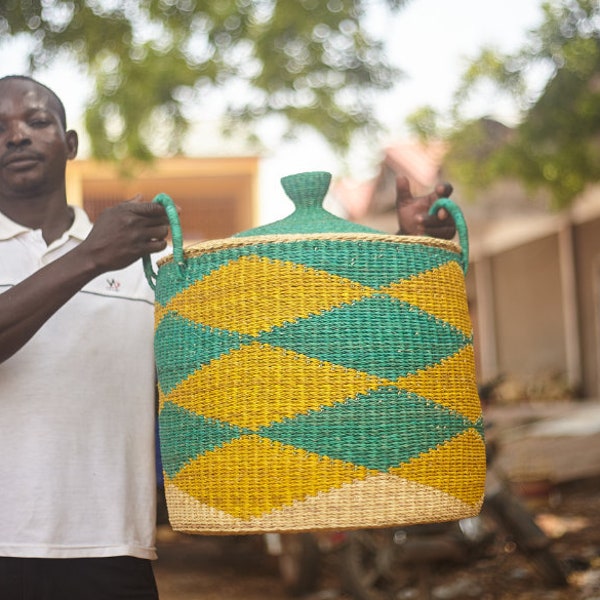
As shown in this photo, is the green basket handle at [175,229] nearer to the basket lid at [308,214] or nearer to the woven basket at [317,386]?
the woven basket at [317,386]

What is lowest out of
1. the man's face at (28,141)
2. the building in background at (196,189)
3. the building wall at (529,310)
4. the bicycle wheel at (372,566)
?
the building wall at (529,310)

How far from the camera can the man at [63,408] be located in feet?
7.68

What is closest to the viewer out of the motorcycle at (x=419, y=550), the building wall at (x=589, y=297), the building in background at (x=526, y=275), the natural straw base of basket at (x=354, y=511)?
the natural straw base of basket at (x=354, y=511)

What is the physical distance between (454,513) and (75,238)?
1.10 meters

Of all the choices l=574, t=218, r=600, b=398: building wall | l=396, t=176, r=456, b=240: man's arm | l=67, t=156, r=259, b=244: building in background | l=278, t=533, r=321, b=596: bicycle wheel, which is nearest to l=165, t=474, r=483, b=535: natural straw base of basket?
l=396, t=176, r=456, b=240: man's arm

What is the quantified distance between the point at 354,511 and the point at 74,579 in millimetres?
774

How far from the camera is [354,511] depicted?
1885 millimetres

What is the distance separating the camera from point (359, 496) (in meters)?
1.89

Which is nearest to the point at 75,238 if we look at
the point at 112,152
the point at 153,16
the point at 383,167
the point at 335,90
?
the point at 153,16

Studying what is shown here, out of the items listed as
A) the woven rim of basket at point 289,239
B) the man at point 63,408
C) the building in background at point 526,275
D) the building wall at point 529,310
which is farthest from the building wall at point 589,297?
the woven rim of basket at point 289,239

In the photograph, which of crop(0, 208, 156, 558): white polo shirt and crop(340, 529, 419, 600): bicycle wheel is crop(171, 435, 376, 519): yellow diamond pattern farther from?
crop(340, 529, 419, 600): bicycle wheel

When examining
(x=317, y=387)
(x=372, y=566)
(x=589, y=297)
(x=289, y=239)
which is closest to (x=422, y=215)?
(x=289, y=239)

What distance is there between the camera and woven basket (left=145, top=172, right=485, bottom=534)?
1.89 meters

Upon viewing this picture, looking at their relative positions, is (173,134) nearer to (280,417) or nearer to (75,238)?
(75,238)
